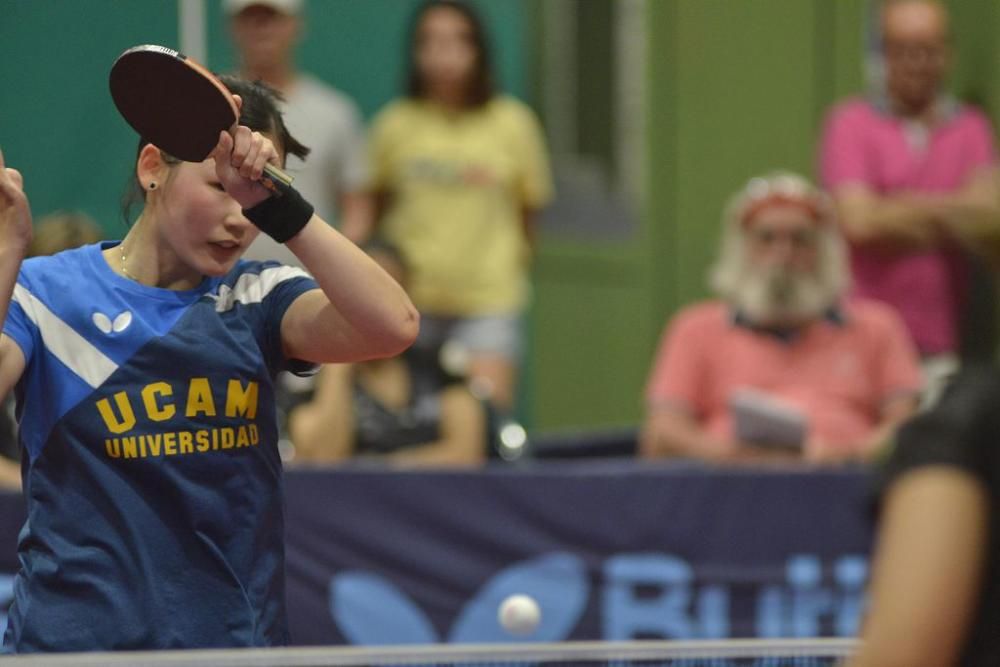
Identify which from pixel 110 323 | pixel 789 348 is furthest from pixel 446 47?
pixel 110 323

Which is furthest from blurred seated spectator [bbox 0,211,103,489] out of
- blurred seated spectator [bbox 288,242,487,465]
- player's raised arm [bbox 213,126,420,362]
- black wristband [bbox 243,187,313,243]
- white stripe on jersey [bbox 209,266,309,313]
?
black wristband [bbox 243,187,313,243]

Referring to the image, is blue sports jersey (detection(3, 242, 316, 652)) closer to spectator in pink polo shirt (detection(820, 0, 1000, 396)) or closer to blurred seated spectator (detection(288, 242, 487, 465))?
blurred seated spectator (detection(288, 242, 487, 465))

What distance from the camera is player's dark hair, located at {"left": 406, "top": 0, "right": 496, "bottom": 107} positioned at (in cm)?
646

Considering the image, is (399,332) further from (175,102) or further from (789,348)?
(789,348)

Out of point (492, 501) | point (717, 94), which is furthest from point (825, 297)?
point (717, 94)

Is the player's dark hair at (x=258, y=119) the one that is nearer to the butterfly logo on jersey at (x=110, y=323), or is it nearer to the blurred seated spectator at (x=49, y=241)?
the butterfly logo on jersey at (x=110, y=323)

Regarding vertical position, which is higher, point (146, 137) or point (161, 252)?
point (146, 137)

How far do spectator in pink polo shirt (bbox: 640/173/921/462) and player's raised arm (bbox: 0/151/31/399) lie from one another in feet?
11.7

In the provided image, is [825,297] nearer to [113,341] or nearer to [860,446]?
[860,446]

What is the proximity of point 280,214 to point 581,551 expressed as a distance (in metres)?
2.84

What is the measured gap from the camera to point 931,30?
6523mm

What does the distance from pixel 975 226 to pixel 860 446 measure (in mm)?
4069

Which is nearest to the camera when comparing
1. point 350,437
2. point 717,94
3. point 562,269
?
point 350,437

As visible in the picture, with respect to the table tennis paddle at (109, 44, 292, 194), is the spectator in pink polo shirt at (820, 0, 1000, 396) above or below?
below
